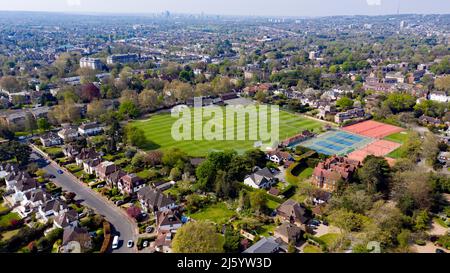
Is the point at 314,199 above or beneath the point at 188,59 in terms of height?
beneath

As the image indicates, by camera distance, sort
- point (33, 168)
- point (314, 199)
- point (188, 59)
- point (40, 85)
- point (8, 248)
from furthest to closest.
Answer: point (188, 59) < point (40, 85) < point (33, 168) < point (314, 199) < point (8, 248)

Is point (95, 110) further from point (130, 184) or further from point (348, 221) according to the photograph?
point (348, 221)

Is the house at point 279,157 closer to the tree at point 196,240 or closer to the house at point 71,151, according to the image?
the tree at point 196,240

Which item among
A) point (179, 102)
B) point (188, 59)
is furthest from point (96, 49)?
Result: point (179, 102)

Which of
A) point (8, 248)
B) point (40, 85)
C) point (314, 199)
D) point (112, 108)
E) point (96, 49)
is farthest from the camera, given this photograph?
point (96, 49)

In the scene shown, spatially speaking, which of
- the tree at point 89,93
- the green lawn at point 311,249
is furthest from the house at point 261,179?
the tree at point 89,93

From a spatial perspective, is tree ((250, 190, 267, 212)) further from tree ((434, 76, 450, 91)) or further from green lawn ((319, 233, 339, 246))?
tree ((434, 76, 450, 91))

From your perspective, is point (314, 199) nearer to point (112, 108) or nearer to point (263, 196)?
point (263, 196)
